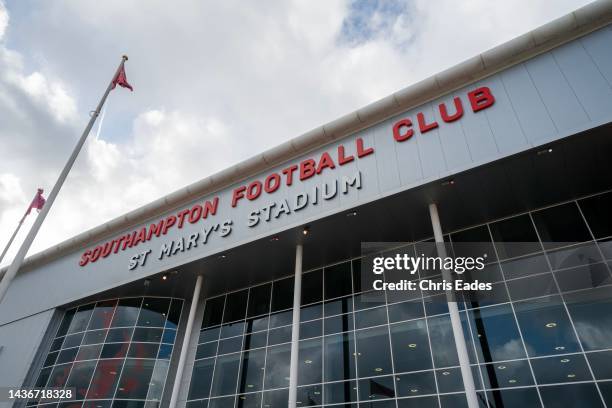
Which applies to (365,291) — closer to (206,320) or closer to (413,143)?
(413,143)

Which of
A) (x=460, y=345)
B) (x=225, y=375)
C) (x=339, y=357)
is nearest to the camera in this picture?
(x=460, y=345)

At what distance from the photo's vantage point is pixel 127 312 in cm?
2283

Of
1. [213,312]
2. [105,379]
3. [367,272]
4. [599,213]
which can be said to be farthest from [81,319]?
[599,213]

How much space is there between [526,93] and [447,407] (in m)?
11.1

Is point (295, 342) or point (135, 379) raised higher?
point (295, 342)

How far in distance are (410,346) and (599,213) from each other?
334 inches

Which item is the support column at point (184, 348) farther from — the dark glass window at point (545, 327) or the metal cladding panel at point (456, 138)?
the dark glass window at point (545, 327)

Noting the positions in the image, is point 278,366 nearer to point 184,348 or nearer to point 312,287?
point 312,287

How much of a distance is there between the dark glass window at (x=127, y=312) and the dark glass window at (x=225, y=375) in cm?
604

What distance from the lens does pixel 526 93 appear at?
45.6ft

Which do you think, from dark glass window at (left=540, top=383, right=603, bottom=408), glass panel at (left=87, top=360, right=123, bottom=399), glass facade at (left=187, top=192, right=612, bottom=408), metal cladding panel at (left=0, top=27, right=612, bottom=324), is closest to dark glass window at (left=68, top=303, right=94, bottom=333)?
glass panel at (left=87, top=360, right=123, bottom=399)

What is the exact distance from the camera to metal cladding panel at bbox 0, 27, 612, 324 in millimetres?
12859

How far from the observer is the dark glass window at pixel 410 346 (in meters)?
14.9

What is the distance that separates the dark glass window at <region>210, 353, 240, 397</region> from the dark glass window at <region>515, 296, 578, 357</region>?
1281 centimetres
